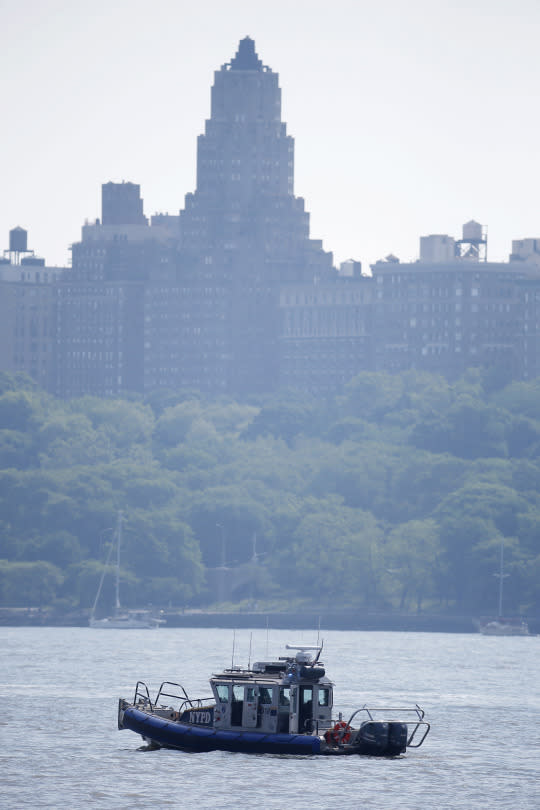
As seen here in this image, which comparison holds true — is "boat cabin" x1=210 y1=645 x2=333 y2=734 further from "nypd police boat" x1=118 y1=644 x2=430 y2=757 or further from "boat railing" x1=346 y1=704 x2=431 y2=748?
"boat railing" x1=346 y1=704 x2=431 y2=748

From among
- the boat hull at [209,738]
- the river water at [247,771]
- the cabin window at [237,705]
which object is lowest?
the river water at [247,771]

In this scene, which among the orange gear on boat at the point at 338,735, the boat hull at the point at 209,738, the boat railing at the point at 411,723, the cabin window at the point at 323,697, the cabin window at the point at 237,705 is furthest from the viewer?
the cabin window at the point at 323,697

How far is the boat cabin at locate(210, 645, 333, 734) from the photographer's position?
131m

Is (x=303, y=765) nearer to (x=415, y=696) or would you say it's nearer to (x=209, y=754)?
(x=209, y=754)

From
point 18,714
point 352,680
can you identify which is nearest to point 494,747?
point 18,714

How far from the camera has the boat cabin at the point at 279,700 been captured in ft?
430

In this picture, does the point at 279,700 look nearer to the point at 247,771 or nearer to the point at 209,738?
the point at 247,771

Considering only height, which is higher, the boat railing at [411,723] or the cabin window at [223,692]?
the cabin window at [223,692]

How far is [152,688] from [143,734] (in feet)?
145

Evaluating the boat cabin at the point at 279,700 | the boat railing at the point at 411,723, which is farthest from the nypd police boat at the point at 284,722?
the boat railing at the point at 411,723

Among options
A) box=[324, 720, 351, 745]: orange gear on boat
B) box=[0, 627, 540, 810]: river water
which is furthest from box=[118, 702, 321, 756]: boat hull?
box=[0, 627, 540, 810]: river water

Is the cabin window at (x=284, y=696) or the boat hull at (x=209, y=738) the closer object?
the boat hull at (x=209, y=738)

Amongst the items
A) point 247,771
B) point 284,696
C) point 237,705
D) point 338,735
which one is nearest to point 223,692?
point 237,705

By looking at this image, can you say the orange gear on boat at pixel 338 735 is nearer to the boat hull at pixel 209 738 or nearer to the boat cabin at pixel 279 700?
the boat cabin at pixel 279 700
